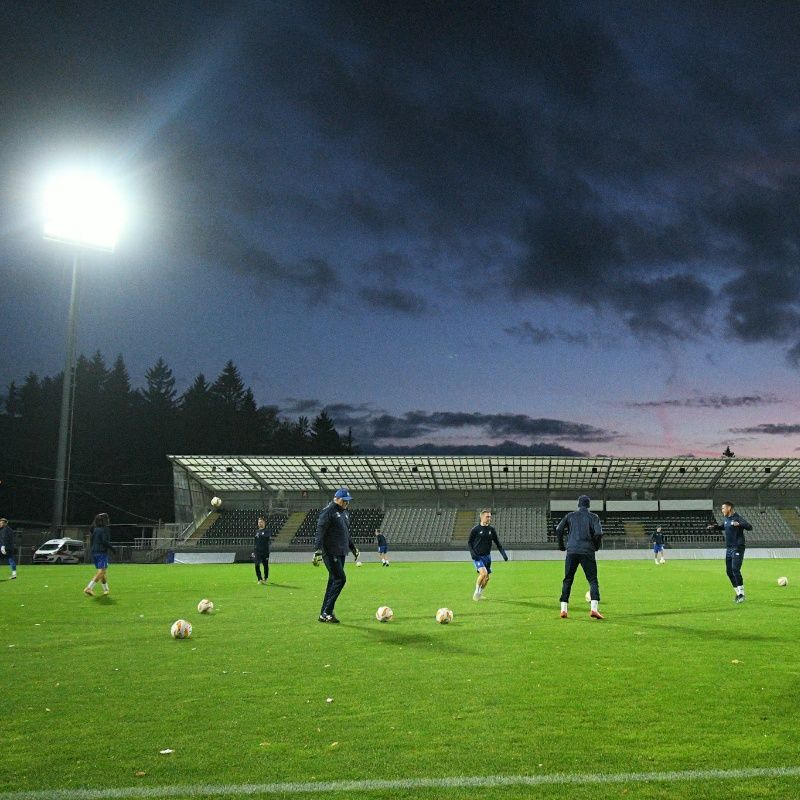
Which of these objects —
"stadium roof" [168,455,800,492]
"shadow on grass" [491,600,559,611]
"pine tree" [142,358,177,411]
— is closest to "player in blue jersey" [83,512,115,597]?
"shadow on grass" [491,600,559,611]

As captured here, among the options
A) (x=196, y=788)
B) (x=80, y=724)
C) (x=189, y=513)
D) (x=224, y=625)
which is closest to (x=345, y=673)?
(x=80, y=724)

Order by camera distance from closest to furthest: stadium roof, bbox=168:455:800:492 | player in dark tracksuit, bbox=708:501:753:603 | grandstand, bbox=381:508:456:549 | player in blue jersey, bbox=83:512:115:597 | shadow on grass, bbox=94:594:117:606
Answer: player in dark tracksuit, bbox=708:501:753:603
shadow on grass, bbox=94:594:117:606
player in blue jersey, bbox=83:512:115:597
stadium roof, bbox=168:455:800:492
grandstand, bbox=381:508:456:549

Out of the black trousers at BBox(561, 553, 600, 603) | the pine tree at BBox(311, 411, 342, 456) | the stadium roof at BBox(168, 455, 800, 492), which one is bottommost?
the black trousers at BBox(561, 553, 600, 603)

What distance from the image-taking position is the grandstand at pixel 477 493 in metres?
65.2

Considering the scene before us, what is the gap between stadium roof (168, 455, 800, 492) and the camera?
64562mm

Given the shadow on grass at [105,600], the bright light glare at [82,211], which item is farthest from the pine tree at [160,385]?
the shadow on grass at [105,600]

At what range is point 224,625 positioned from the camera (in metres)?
13.4

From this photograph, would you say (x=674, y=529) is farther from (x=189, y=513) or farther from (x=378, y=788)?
(x=378, y=788)

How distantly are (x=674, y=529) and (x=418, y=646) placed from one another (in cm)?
6065

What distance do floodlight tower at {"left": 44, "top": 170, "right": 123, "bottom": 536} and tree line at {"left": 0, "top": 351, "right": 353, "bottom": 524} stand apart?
3416 centimetres

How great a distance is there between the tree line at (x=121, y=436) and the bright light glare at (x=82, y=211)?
36.3 meters

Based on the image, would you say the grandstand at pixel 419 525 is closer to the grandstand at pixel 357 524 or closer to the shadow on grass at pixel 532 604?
the grandstand at pixel 357 524

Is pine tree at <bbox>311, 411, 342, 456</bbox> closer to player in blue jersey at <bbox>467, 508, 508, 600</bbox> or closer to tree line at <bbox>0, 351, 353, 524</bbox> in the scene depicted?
tree line at <bbox>0, 351, 353, 524</bbox>

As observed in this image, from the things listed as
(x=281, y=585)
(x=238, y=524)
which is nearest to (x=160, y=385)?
(x=238, y=524)
